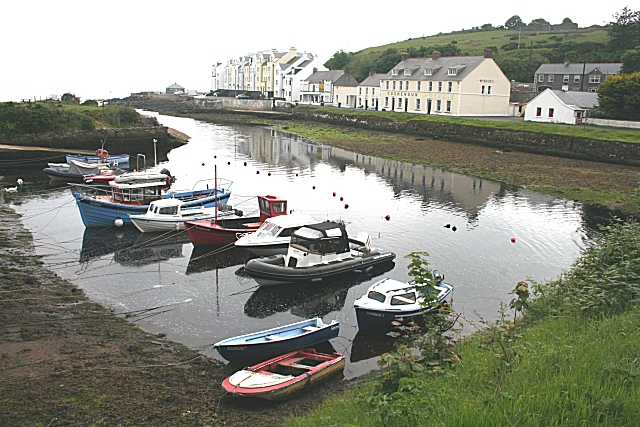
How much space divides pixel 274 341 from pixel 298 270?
17.5 ft

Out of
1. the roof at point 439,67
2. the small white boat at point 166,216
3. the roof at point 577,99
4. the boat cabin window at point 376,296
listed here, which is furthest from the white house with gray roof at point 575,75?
the boat cabin window at point 376,296

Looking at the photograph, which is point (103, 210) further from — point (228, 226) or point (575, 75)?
point (575, 75)

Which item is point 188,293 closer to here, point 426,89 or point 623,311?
point 623,311

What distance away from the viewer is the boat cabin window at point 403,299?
14330mm

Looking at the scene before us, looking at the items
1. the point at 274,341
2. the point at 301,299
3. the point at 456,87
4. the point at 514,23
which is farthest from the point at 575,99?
the point at 514,23

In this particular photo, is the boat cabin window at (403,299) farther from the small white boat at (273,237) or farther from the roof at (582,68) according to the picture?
the roof at (582,68)

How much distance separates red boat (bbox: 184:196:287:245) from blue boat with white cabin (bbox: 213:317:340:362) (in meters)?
8.88

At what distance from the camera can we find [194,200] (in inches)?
1029

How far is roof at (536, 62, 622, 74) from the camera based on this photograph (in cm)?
7144

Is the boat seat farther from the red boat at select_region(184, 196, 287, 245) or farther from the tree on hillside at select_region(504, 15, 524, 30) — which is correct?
the tree on hillside at select_region(504, 15, 524, 30)

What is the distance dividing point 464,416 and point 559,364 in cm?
186

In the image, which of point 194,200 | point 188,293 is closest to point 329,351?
point 188,293

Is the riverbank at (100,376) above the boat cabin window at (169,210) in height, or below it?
below

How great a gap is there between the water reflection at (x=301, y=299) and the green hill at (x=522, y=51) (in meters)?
79.8
